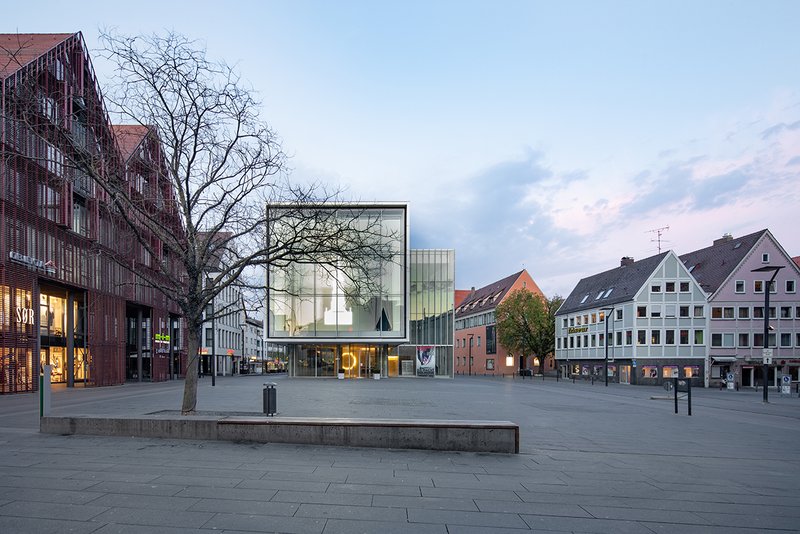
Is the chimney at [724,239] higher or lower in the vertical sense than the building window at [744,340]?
higher

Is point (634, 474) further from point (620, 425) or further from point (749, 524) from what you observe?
point (620, 425)

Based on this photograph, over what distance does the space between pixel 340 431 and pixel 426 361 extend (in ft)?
164

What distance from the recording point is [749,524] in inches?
264

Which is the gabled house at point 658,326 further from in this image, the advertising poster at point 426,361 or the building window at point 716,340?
the advertising poster at point 426,361

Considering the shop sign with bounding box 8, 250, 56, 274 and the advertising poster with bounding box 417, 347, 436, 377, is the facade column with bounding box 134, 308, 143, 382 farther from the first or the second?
the advertising poster with bounding box 417, 347, 436, 377

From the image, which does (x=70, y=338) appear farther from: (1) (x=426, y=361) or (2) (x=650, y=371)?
(2) (x=650, y=371)

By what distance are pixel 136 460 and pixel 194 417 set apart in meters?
2.63

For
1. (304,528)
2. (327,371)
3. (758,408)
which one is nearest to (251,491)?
(304,528)

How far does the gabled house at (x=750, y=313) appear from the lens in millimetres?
57281

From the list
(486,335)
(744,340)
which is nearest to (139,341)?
(486,335)

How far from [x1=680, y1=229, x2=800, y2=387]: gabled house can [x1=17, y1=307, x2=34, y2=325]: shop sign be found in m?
57.9

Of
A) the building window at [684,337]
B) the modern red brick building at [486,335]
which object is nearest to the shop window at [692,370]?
the building window at [684,337]

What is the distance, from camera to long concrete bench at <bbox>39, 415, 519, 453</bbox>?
11039mm

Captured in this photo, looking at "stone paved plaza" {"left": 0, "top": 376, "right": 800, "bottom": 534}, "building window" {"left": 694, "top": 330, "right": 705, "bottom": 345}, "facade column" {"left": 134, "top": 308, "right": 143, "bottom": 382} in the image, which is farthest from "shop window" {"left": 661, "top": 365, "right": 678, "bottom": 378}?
"facade column" {"left": 134, "top": 308, "right": 143, "bottom": 382}
